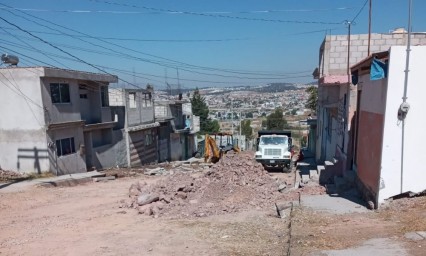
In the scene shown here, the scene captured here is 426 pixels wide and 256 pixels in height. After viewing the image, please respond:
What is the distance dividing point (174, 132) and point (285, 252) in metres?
31.5

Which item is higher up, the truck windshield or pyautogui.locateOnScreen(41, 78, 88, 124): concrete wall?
pyautogui.locateOnScreen(41, 78, 88, 124): concrete wall

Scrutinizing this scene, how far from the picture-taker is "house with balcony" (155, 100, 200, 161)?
36.8m

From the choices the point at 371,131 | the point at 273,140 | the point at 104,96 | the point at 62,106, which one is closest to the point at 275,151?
the point at 273,140

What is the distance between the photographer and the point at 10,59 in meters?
19.8

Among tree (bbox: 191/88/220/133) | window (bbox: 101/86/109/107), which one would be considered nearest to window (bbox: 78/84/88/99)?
window (bbox: 101/86/109/107)

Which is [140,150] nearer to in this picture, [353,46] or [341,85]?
[341,85]

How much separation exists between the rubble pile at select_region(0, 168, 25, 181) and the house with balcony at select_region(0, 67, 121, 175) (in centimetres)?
39

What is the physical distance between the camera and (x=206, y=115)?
71.9 meters

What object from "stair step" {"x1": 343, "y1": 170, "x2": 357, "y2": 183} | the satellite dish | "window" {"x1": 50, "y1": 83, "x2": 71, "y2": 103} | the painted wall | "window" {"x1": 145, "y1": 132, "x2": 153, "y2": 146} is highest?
the satellite dish

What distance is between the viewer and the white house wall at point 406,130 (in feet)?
28.9

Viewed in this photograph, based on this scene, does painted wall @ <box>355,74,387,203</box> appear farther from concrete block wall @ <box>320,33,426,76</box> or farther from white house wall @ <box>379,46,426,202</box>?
concrete block wall @ <box>320,33,426,76</box>

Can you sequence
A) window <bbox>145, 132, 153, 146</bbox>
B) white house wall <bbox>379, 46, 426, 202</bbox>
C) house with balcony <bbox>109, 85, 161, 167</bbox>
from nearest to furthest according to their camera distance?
white house wall <bbox>379, 46, 426, 202</bbox> < house with balcony <bbox>109, 85, 161, 167</bbox> < window <bbox>145, 132, 153, 146</bbox>

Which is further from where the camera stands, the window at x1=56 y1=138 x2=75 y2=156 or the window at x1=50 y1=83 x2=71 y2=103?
the window at x1=56 y1=138 x2=75 y2=156

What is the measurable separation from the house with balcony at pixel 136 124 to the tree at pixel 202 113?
1357 inches
